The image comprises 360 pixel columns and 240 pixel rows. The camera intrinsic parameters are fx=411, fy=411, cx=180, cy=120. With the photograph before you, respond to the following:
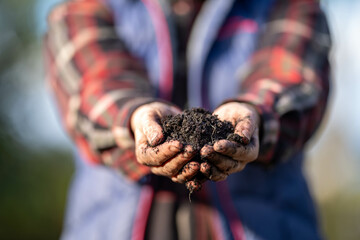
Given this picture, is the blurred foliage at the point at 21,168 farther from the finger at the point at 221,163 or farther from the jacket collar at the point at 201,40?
the finger at the point at 221,163

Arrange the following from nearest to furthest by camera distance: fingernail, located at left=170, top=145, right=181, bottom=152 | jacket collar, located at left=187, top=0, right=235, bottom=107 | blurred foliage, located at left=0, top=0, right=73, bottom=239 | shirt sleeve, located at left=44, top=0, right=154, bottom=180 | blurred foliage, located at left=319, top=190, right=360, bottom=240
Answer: fingernail, located at left=170, top=145, right=181, bottom=152 → shirt sleeve, located at left=44, top=0, right=154, bottom=180 → jacket collar, located at left=187, top=0, right=235, bottom=107 → blurred foliage, located at left=0, top=0, right=73, bottom=239 → blurred foliage, located at left=319, top=190, right=360, bottom=240

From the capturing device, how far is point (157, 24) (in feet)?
4.37

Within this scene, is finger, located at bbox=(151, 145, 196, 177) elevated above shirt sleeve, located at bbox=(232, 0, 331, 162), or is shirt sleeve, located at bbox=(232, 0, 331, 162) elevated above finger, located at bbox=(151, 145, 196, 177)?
shirt sleeve, located at bbox=(232, 0, 331, 162)

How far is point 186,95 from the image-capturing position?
4.40ft

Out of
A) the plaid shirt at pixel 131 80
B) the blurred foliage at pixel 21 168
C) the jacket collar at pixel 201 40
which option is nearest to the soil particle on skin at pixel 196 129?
the plaid shirt at pixel 131 80

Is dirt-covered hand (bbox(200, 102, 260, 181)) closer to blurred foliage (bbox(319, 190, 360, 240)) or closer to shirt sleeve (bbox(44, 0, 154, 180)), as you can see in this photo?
shirt sleeve (bbox(44, 0, 154, 180))

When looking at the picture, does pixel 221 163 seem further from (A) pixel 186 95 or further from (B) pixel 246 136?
(A) pixel 186 95

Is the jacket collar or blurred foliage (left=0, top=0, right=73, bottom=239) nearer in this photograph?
the jacket collar

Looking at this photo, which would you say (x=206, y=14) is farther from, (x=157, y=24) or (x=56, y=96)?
(x=56, y=96)

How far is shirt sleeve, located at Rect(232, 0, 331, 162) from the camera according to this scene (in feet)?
3.85

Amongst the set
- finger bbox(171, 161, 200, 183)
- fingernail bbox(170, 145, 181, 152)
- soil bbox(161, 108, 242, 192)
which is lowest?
finger bbox(171, 161, 200, 183)

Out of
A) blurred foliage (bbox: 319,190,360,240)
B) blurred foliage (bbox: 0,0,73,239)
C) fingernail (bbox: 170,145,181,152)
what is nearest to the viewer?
fingernail (bbox: 170,145,181,152)

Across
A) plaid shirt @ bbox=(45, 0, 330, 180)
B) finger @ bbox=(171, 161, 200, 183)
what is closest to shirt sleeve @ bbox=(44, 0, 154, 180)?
plaid shirt @ bbox=(45, 0, 330, 180)

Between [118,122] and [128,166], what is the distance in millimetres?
137
